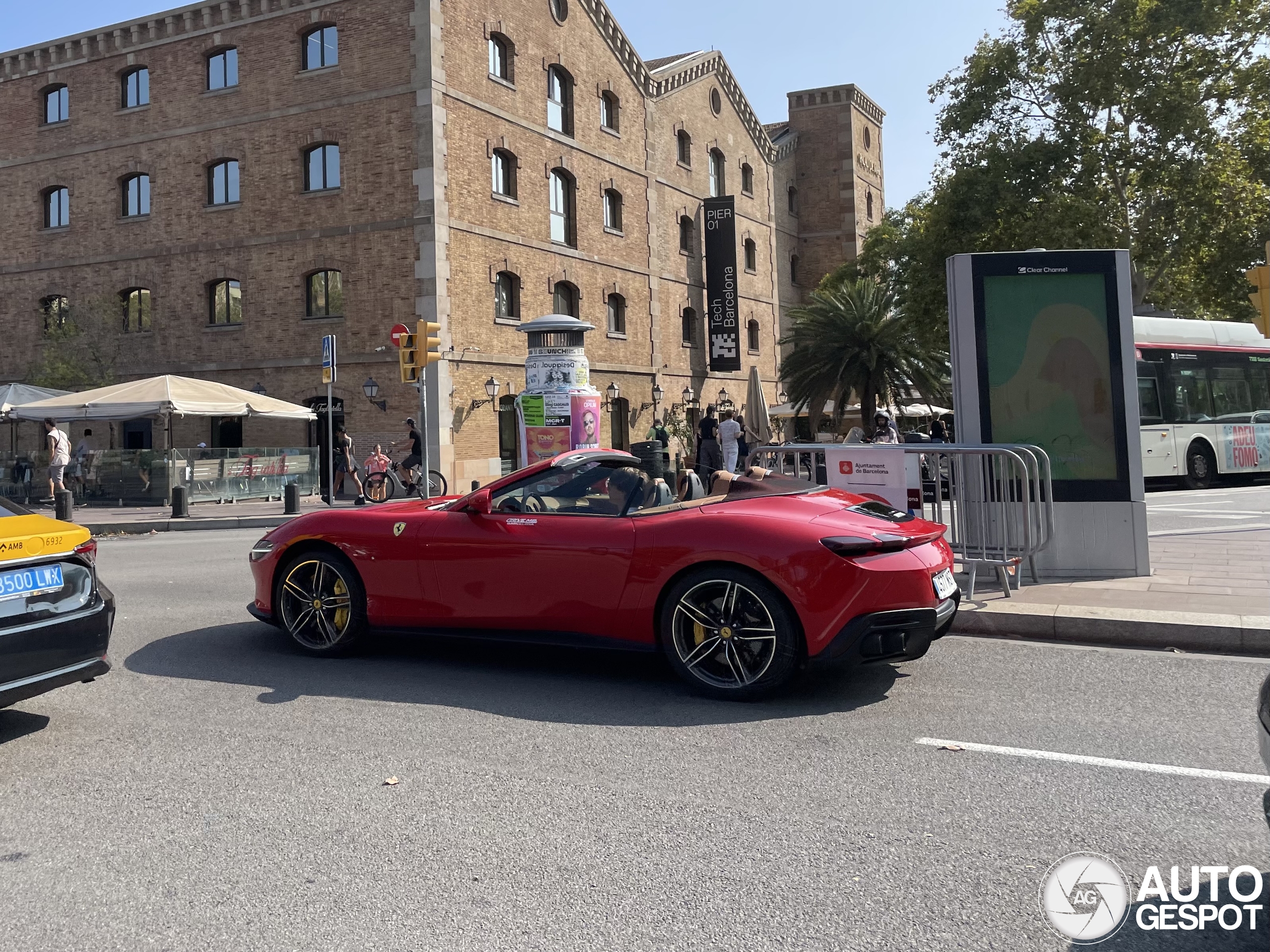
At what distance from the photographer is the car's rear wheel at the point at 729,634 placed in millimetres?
5207

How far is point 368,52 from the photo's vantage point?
25.4 metres

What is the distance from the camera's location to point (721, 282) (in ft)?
119

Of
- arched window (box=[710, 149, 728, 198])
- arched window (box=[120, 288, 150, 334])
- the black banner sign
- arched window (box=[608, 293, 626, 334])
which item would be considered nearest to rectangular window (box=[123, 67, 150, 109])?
arched window (box=[120, 288, 150, 334])

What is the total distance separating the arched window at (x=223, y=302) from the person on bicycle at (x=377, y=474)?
7168 mm

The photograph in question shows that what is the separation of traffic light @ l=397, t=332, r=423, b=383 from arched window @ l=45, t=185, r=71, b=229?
59.5ft

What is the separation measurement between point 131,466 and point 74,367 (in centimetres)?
675

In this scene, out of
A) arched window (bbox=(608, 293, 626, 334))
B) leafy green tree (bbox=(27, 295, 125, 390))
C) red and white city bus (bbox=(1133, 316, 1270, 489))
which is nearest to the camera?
red and white city bus (bbox=(1133, 316, 1270, 489))

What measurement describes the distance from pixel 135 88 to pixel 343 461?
12682mm

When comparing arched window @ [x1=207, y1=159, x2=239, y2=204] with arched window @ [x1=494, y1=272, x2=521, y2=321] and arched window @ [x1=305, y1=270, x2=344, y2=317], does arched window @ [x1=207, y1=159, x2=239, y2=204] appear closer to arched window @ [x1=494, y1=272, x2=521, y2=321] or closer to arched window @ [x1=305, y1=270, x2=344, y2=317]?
arched window @ [x1=305, y1=270, x2=344, y2=317]

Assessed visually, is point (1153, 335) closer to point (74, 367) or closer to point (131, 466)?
point (131, 466)

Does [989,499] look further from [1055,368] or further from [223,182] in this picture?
[223,182]

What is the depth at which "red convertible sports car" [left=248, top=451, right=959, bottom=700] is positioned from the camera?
5176 millimetres

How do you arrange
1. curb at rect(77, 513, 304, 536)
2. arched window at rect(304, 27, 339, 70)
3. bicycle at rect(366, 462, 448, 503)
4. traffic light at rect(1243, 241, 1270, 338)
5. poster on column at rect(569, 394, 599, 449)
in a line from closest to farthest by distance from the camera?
1. traffic light at rect(1243, 241, 1270, 338)
2. poster on column at rect(569, 394, 599, 449)
3. curb at rect(77, 513, 304, 536)
4. bicycle at rect(366, 462, 448, 503)
5. arched window at rect(304, 27, 339, 70)

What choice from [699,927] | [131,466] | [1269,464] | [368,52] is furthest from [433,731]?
[368,52]
